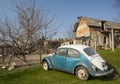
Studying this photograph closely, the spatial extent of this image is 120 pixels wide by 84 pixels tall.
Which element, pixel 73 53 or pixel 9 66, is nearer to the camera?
pixel 73 53

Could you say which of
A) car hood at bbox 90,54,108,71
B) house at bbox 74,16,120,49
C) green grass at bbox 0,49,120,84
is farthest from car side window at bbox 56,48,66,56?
house at bbox 74,16,120,49

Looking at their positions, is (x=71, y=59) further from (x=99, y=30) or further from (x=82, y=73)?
(x=99, y=30)

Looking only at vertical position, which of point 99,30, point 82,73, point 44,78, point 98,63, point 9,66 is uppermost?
point 99,30

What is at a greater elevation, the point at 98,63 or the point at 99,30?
the point at 99,30

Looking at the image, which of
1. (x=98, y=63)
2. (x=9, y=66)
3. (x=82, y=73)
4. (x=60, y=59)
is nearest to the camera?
(x=98, y=63)

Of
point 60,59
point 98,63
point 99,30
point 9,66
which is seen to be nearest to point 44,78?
point 60,59

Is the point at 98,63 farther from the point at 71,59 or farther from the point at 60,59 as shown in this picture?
the point at 60,59

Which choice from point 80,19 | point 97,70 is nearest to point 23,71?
point 97,70

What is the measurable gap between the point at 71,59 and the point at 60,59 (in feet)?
2.82

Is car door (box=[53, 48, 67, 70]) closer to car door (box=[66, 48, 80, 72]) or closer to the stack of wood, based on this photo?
car door (box=[66, 48, 80, 72])

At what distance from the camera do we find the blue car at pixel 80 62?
9.79 meters

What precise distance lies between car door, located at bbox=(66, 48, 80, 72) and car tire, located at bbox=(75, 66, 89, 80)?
37cm

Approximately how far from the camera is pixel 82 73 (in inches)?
395

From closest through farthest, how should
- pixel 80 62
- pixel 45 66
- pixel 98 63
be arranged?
pixel 98 63 < pixel 80 62 < pixel 45 66
